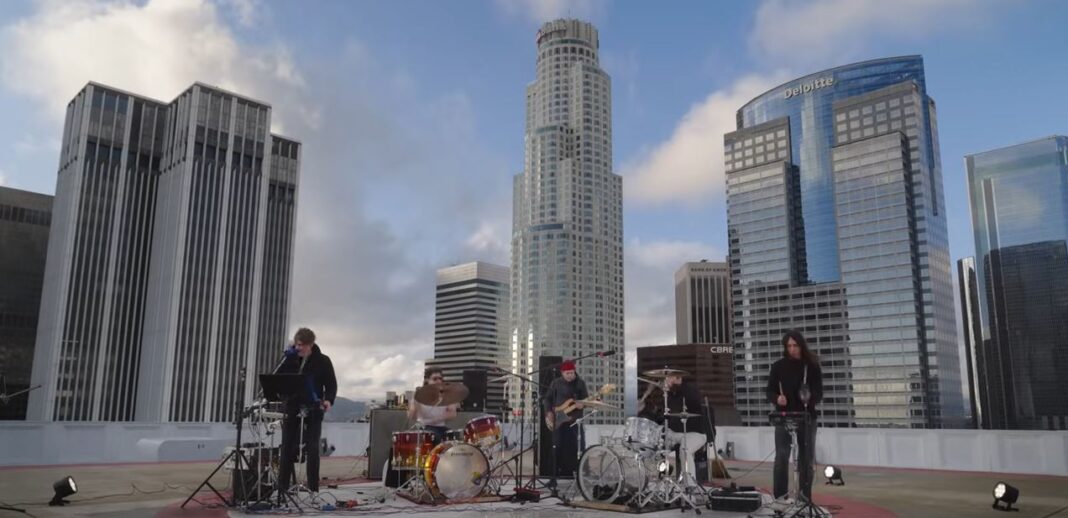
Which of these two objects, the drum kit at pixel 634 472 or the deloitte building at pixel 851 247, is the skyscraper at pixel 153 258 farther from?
the deloitte building at pixel 851 247

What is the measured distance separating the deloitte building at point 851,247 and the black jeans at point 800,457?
5767 inches

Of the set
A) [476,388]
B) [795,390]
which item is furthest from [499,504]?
[476,388]

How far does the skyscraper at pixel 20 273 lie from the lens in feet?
298

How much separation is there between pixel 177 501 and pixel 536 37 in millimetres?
178369

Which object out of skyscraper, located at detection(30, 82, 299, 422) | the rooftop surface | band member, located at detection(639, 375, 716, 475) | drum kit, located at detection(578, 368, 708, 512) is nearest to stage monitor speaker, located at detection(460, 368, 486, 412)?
the rooftop surface

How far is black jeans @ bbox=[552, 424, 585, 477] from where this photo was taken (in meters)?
10.8

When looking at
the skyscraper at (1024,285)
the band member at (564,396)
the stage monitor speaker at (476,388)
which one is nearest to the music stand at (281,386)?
the band member at (564,396)

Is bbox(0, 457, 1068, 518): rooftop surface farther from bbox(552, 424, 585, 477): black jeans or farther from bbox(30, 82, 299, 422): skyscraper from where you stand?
bbox(30, 82, 299, 422): skyscraper

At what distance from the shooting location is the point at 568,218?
163 meters

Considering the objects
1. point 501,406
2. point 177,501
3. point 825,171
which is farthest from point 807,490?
point 825,171

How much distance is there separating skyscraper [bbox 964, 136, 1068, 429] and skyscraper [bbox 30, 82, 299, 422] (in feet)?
565

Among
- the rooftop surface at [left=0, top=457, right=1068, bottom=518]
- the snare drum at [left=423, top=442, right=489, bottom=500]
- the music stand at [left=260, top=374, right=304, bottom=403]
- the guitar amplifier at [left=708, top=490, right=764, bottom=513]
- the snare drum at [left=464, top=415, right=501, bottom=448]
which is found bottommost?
the rooftop surface at [left=0, top=457, right=1068, bottom=518]

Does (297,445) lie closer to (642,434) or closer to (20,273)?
(642,434)

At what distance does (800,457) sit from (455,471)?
3778mm
